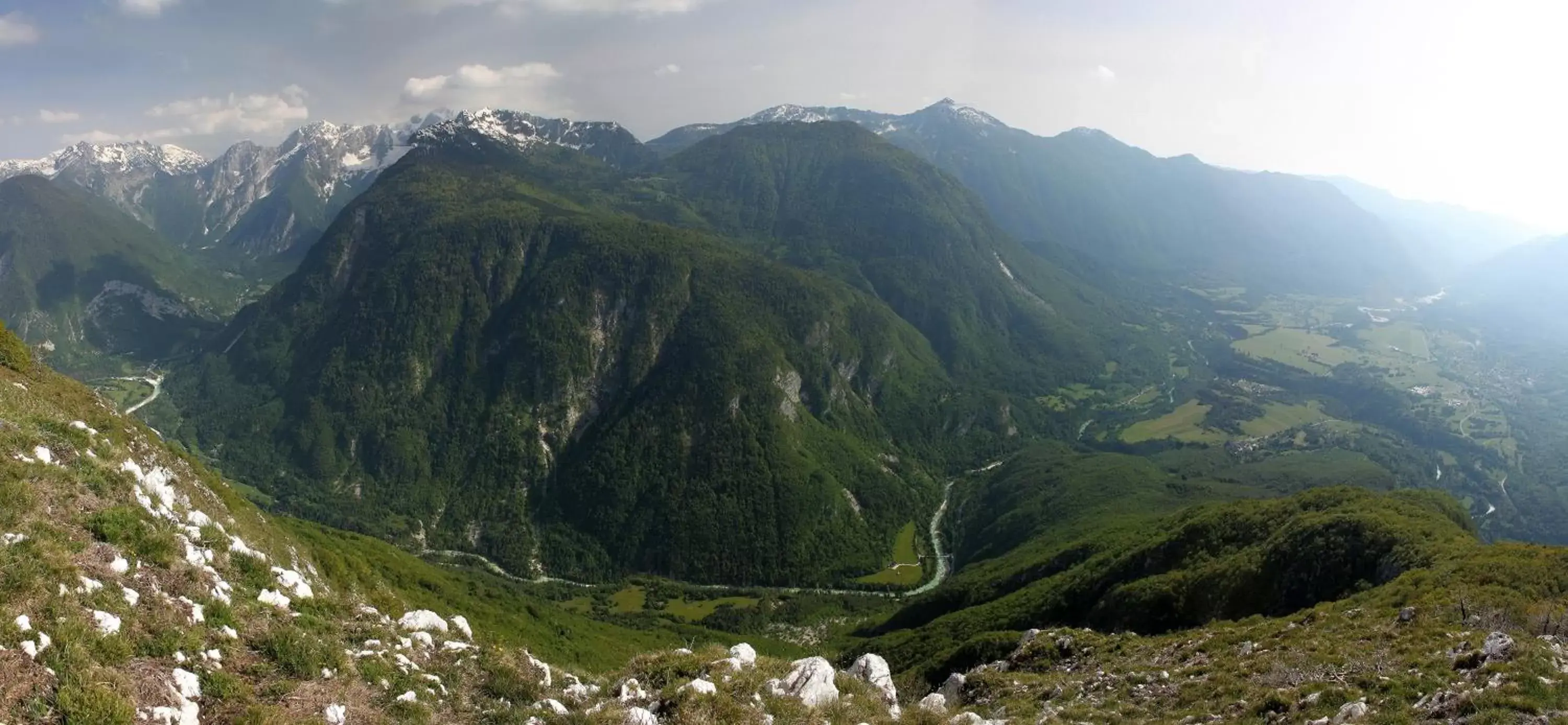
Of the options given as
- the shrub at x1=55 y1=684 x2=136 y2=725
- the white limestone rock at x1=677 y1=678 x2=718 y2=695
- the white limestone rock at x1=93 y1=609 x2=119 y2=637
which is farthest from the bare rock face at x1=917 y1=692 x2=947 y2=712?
the white limestone rock at x1=93 y1=609 x2=119 y2=637

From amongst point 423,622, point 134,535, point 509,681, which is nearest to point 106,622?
point 134,535

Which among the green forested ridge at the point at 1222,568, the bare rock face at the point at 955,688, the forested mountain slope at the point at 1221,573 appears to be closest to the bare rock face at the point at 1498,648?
the forested mountain slope at the point at 1221,573

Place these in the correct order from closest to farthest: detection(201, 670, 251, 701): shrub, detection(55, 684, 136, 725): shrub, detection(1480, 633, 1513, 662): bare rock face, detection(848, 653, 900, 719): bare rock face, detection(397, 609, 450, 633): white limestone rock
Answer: detection(55, 684, 136, 725): shrub < detection(201, 670, 251, 701): shrub < detection(397, 609, 450, 633): white limestone rock < detection(1480, 633, 1513, 662): bare rock face < detection(848, 653, 900, 719): bare rock face

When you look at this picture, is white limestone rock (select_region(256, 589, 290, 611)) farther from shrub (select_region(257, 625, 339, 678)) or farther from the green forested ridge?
the green forested ridge

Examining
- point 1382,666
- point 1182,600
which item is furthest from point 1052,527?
point 1382,666

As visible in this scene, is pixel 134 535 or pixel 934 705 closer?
pixel 134 535

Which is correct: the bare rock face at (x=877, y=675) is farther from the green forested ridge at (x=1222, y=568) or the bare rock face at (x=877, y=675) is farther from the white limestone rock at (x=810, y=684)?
the green forested ridge at (x=1222, y=568)

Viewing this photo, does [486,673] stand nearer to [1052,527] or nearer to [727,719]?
Answer: [727,719]

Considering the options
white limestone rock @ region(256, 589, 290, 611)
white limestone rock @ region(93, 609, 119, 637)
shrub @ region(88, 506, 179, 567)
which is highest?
shrub @ region(88, 506, 179, 567)

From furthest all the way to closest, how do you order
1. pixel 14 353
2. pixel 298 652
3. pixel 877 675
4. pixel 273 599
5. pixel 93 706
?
pixel 14 353 → pixel 877 675 → pixel 273 599 → pixel 298 652 → pixel 93 706

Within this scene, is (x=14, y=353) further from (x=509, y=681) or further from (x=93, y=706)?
(x=93, y=706)
